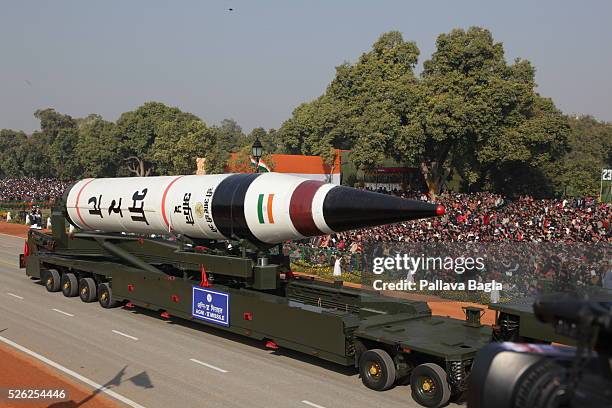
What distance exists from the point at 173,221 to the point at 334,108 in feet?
143

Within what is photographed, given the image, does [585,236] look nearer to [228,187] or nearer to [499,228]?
[499,228]

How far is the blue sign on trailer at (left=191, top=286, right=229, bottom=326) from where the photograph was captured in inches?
561

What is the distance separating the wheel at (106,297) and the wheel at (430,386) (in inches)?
439

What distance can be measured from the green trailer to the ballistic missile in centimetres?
55

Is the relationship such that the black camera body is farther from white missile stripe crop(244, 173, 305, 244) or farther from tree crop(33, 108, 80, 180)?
tree crop(33, 108, 80, 180)

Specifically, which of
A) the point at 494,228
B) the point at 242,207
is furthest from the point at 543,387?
the point at 494,228

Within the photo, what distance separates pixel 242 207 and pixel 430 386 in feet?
20.3

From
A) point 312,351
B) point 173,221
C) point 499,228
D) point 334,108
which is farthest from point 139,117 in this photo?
point 312,351

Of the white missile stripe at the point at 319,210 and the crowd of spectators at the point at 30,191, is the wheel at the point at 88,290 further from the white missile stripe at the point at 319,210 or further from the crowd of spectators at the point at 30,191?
the crowd of spectators at the point at 30,191

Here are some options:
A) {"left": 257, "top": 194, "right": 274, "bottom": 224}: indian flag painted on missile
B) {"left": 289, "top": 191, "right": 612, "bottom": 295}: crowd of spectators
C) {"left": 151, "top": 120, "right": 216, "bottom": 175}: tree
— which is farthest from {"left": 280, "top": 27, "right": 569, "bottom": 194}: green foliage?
{"left": 257, "top": 194, "right": 274, "bottom": 224}: indian flag painted on missile

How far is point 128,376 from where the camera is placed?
40.1 ft

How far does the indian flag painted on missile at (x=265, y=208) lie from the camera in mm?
13905

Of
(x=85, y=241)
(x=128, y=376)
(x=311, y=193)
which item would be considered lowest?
(x=128, y=376)

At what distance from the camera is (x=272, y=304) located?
13.0 meters
